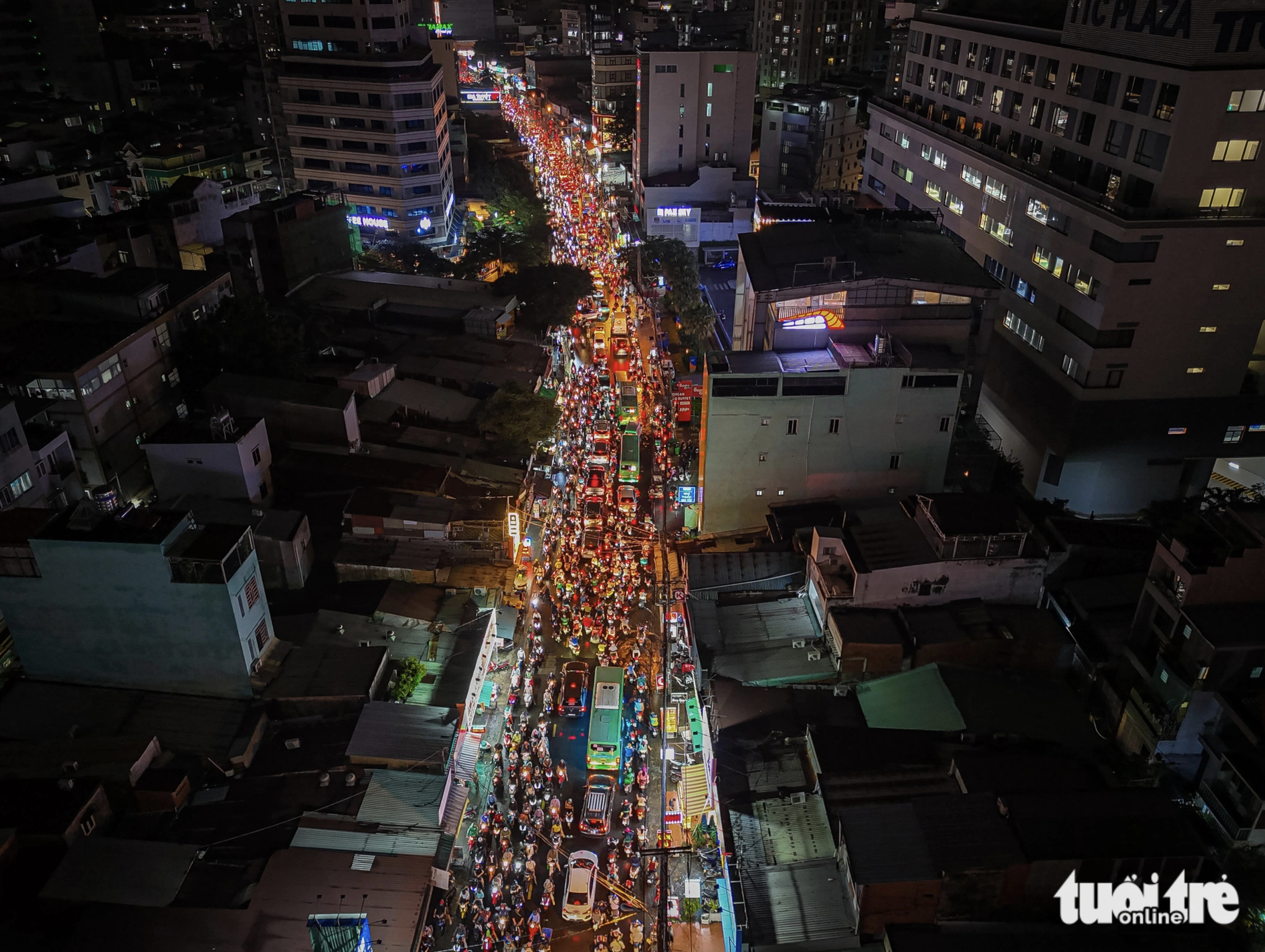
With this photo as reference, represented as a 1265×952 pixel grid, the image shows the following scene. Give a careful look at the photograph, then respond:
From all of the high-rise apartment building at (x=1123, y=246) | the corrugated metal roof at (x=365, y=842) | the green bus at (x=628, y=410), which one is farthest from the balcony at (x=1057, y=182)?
the corrugated metal roof at (x=365, y=842)

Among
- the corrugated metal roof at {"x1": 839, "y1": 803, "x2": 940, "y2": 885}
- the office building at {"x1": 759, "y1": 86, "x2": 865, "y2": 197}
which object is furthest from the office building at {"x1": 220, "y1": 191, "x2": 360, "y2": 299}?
the corrugated metal roof at {"x1": 839, "y1": 803, "x2": 940, "y2": 885}

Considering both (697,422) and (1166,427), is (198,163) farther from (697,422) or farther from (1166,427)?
(1166,427)

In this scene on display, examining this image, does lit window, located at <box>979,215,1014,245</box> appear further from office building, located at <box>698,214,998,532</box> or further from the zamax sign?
the zamax sign

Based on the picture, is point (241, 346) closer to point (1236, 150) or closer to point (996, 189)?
point (996, 189)

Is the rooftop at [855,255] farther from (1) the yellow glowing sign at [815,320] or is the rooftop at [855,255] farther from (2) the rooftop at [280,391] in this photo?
(2) the rooftop at [280,391]

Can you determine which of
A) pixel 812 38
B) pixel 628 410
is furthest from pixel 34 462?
pixel 812 38

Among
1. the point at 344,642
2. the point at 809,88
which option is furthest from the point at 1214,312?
the point at 809,88
